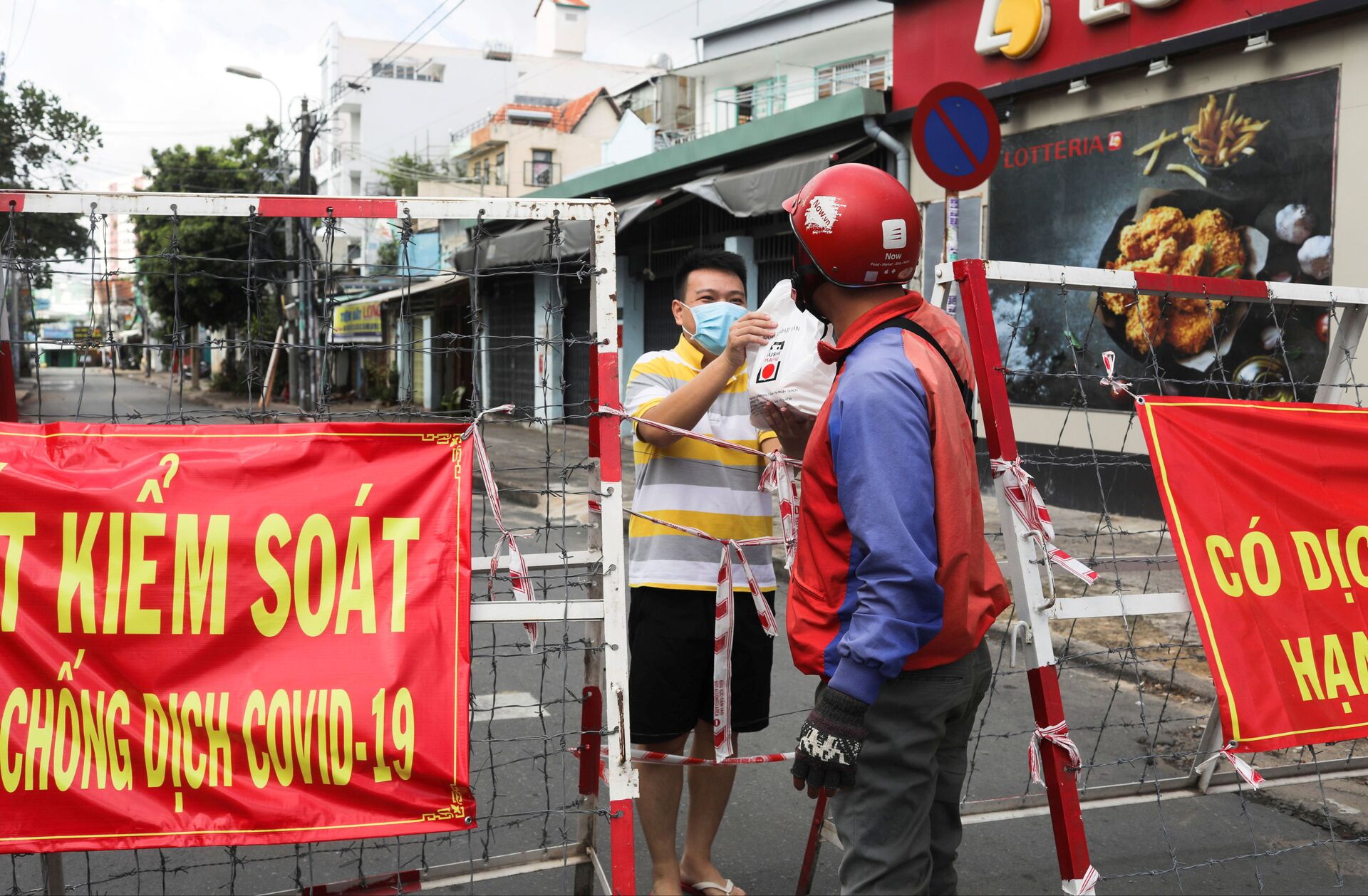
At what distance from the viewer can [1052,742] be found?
8.76 feet

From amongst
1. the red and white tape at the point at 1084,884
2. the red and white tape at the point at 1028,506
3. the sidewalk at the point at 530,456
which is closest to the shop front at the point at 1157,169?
the sidewalk at the point at 530,456

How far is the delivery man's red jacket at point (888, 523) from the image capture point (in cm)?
206

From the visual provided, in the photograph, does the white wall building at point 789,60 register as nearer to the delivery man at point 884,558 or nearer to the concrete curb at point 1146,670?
the concrete curb at point 1146,670

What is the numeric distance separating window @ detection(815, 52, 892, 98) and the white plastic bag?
69.0 feet

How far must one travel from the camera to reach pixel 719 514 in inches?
125

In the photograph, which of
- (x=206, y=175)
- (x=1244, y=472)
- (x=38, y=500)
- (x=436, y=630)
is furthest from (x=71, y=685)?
(x=206, y=175)

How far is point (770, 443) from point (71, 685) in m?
1.90

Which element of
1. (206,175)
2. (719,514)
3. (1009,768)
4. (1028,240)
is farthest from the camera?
(206,175)

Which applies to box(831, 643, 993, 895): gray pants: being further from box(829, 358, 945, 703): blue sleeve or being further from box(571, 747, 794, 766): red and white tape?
box(571, 747, 794, 766): red and white tape

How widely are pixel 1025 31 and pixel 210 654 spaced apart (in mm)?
10530

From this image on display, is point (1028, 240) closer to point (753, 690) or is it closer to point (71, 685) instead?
point (753, 690)

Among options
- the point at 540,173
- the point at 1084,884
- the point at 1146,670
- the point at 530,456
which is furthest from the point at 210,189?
the point at 1084,884

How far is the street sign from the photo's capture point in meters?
6.67

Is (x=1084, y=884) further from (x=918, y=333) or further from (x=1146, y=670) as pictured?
(x=1146, y=670)
